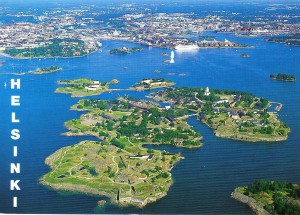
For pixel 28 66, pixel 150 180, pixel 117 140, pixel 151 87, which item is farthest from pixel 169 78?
pixel 150 180

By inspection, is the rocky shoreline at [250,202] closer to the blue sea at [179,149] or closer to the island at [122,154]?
the blue sea at [179,149]

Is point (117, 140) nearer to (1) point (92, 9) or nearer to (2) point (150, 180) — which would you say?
(2) point (150, 180)

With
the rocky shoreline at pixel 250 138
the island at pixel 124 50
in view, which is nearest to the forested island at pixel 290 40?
the rocky shoreline at pixel 250 138

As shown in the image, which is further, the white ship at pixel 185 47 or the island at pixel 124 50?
the white ship at pixel 185 47

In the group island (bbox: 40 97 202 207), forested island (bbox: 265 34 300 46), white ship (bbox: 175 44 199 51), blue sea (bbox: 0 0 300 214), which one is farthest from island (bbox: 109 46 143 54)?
forested island (bbox: 265 34 300 46)

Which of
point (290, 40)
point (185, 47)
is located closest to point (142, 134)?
point (290, 40)

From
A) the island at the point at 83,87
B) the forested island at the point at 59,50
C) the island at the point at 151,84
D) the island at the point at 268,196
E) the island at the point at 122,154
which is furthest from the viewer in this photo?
the island at the point at 151,84

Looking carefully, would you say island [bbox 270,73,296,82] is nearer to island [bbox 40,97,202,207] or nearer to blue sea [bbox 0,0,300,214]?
blue sea [bbox 0,0,300,214]

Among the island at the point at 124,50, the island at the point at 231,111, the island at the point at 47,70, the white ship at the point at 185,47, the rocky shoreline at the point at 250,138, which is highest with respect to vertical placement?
the white ship at the point at 185,47
